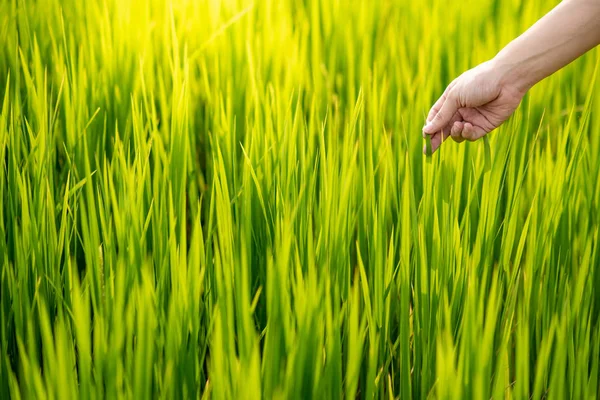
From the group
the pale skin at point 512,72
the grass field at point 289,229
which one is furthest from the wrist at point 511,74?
the grass field at point 289,229

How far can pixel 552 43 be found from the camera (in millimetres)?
955

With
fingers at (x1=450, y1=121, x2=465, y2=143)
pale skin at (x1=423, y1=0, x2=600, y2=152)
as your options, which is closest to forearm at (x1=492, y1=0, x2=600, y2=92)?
pale skin at (x1=423, y1=0, x2=600, y2=152)

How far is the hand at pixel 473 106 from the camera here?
3.37 feet

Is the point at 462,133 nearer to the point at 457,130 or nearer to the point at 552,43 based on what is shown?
the point at 457,130

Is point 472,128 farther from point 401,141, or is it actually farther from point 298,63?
point 298,63

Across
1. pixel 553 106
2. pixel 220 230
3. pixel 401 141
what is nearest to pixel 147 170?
pixel 220 230

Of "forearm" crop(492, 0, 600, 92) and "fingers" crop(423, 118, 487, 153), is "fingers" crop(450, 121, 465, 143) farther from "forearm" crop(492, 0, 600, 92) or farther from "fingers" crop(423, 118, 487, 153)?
"forearm" crop(492, 0, 600, 92)

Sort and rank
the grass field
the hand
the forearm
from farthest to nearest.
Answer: the hand < the forearm < the grass field

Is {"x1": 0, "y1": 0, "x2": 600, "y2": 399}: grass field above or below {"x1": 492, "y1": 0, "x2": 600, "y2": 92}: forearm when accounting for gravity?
below

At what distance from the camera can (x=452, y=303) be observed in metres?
0.85

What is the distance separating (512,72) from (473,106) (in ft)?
0.28

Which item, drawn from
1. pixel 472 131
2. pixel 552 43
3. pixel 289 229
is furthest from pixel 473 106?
pixel 289 229

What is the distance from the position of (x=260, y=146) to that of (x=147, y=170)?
0.22 m

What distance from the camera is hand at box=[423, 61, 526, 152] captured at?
103 centimetres
